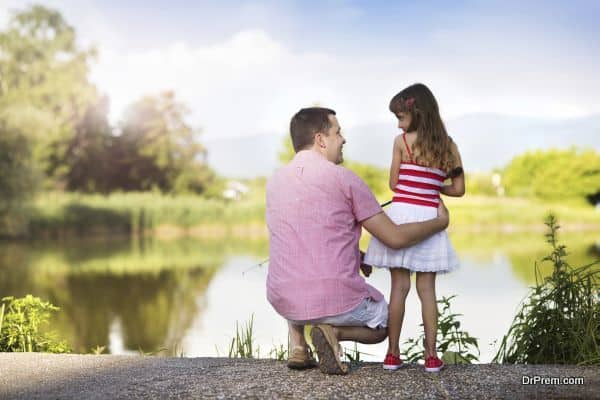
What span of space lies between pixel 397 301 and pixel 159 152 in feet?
111

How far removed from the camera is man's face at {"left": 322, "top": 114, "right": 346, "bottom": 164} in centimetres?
334

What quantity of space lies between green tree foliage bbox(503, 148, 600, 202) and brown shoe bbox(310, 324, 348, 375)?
117 ft

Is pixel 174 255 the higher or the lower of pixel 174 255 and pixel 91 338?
the higher

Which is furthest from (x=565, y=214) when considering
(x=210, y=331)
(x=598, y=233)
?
(x=210, y=331)

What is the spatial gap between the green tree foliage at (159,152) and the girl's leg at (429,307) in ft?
109

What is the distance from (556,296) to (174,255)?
17356 mm

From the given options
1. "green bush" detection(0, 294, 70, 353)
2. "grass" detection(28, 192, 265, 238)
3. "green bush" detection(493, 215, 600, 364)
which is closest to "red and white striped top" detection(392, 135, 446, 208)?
"green bush" detection(493, 215, 600, 364)

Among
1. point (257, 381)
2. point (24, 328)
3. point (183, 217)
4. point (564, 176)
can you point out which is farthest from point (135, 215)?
point (257, 381)

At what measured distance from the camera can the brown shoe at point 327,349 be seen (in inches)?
126

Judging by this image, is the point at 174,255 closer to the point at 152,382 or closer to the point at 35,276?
the point at 35,276

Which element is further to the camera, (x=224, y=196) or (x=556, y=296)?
(x=224, y=196)

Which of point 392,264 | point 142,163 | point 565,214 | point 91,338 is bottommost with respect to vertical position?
point 91,338

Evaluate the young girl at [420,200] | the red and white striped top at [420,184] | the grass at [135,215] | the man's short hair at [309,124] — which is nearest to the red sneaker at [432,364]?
the young girl at [420,200]

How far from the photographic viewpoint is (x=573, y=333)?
4.03 meters
